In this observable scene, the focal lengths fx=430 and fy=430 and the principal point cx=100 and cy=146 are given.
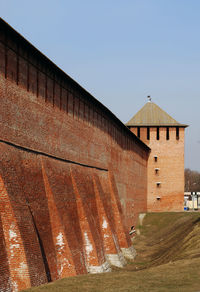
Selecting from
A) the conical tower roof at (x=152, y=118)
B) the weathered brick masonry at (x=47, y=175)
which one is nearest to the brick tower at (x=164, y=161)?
the conical tower roof at (x=152, y=118)

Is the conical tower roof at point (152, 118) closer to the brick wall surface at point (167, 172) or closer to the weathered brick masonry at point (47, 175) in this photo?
the brick wall surface at point (167, 172)

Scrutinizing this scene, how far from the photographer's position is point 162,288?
901cm

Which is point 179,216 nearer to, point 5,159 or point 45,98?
point 45,98

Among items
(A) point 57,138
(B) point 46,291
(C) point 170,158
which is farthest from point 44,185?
(C) point 170,158

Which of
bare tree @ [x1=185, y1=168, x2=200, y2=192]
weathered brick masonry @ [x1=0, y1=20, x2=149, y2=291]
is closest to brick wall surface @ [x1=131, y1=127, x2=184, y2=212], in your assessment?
weathered brick masonry @ [x1=0, y1=20, x2=149, y2=291]

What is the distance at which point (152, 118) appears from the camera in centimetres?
3819

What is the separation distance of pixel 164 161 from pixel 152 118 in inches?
156

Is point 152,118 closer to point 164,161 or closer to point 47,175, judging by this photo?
point 164,161

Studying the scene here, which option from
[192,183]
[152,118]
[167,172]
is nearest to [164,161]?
[167,172]

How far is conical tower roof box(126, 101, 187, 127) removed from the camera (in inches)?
1478

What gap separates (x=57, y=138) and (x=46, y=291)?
23.0ft

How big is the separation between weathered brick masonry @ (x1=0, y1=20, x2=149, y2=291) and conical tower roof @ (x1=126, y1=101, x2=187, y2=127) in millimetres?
16129

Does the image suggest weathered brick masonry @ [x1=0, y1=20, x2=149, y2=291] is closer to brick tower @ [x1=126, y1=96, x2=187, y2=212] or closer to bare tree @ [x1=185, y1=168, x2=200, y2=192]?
brick tower @ [x1=126, y1=96, x2=187, y2=212]

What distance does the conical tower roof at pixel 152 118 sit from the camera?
1478 inches
